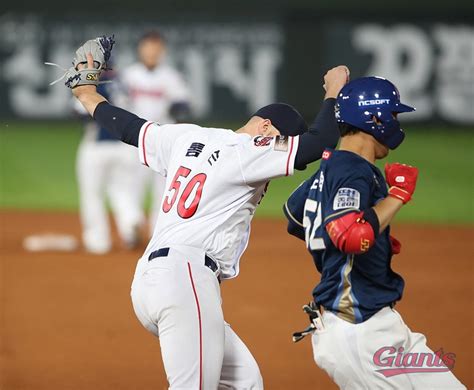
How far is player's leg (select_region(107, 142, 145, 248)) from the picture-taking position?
1166cm

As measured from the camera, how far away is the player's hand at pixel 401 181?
4.54 metres

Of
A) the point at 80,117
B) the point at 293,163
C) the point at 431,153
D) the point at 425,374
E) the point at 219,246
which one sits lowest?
the point at 431,153

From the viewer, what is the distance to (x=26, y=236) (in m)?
12.7

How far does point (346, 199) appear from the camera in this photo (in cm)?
436

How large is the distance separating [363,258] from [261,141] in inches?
33.3

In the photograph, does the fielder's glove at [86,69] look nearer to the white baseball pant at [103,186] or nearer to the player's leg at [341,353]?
the player's leg at [341,353]

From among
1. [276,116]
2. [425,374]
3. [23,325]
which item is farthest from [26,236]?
[425,374]

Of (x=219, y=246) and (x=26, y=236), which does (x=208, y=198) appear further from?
(x=26, y=236)

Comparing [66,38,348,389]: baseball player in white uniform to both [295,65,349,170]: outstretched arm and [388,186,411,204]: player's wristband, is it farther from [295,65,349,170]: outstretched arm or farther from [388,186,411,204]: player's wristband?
[388,186,411,204]: player's wristband

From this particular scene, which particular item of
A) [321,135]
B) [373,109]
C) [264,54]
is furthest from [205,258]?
[264,54]

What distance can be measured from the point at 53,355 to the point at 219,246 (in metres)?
3.19

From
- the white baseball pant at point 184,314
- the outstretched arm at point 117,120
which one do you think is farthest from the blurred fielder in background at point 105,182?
the white baseball pant at point 184,314

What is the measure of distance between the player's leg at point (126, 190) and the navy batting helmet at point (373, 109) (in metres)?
7.15

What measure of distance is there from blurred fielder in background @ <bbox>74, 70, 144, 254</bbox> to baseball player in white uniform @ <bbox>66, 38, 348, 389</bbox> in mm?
6366
